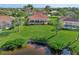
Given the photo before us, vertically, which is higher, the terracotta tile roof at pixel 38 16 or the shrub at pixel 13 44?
the terracotta tile roof at pixel 38 16

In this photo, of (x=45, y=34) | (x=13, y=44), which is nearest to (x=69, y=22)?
(x=45, y=34)

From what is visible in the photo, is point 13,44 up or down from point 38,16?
down

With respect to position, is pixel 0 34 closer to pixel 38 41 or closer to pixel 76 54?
pixel 38 41

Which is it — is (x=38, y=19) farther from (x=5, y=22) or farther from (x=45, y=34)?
(x=5, y=22)

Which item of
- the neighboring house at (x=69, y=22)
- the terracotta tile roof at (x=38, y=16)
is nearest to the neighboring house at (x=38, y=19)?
the terracotta tile roof at (x=38, y=16)

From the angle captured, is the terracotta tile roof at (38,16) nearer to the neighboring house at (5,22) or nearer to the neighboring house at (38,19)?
the neighboring house at (38,19)

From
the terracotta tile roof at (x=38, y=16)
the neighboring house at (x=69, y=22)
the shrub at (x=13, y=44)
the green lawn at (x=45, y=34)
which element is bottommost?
the shrub at (x=13, y=44)

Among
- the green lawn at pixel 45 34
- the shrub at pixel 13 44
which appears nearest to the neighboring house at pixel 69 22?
the green lawn at pixel 45 34

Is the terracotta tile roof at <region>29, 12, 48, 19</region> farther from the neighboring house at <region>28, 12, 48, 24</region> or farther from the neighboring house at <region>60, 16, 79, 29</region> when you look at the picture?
the neighboring house at <region>60, 16, 79, 29</region>

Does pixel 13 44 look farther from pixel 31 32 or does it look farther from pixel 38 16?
pixel 38 16
